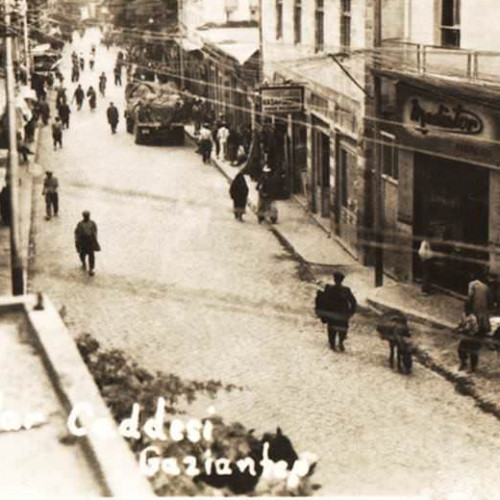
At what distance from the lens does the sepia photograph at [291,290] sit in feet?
26.2

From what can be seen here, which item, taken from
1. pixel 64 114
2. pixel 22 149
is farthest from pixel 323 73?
pixel 64 114

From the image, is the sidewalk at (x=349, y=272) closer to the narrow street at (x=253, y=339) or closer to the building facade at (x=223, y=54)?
the narrow street at (x=253, y=339)

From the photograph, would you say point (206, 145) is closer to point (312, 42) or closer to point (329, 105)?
point (312, 42)

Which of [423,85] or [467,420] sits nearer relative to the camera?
[467,420]

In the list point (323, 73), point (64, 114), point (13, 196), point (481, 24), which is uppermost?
point (481, 24)

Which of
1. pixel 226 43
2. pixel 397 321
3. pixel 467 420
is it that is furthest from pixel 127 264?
pixel 226 43

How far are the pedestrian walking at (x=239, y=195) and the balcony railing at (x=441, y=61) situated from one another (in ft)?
23.7

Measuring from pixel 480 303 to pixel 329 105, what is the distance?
11113 mm

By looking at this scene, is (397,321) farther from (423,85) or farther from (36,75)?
(36,75)

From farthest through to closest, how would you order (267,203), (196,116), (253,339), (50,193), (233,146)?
(196,116) < (233,146) < (50,193) < (267,203) < (253,339)

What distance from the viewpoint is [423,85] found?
19.3 meters

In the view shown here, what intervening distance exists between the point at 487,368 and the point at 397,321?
152 centimetres

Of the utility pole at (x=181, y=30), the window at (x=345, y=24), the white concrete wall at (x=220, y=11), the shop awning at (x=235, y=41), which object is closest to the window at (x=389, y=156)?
the window at (x=345, y=24)

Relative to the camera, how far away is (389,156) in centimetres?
2267
